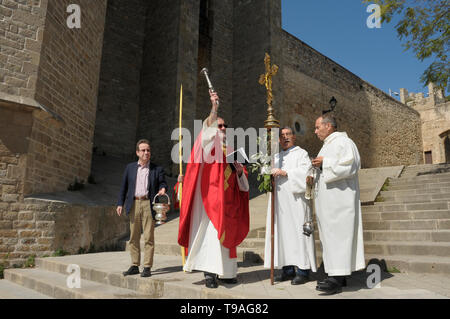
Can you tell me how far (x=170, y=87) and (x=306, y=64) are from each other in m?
8.03

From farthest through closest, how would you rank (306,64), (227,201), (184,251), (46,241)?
(306,64) < (46,241) < (184,251) < (227,201)

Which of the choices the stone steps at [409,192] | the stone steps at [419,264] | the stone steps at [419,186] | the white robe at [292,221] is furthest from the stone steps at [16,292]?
the stone steps at [419,186]

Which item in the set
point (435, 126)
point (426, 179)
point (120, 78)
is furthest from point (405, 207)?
point (435, 126)

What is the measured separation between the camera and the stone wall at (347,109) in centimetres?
1609

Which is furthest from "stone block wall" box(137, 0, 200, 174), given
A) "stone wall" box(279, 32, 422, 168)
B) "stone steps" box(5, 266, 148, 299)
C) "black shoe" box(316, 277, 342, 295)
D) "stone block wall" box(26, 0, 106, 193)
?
"black shoe" box(316, 277, 342, 295)

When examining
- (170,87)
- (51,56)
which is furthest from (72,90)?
(170,87)

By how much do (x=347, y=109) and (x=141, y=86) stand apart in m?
12.0

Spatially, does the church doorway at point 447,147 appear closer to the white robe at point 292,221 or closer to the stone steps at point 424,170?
Answer: the stone steps at point 424,170

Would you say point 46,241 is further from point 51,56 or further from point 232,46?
point 232,46

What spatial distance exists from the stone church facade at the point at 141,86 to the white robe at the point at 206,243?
364 cm

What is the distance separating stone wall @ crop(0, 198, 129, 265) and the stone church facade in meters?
0.05

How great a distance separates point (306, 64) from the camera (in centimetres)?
1700

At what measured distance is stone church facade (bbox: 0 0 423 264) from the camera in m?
5.99

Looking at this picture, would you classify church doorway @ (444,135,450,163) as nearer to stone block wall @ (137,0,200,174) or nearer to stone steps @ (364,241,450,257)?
stone block wall @ (137,0,200,174)
